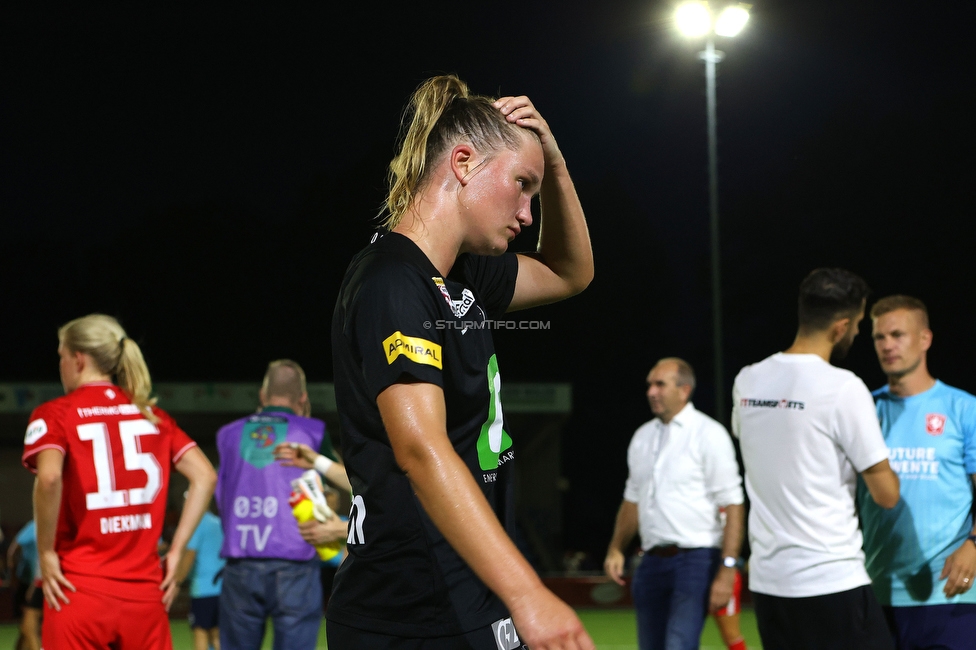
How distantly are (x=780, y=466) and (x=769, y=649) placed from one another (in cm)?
85

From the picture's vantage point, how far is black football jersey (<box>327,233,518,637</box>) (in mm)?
2031

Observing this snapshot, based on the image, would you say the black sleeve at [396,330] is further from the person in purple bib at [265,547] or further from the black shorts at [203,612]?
the black shorts at [203,612]

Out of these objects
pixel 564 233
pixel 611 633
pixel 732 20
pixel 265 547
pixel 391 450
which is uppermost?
pixel 732 20

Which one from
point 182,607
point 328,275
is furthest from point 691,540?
point 328,275

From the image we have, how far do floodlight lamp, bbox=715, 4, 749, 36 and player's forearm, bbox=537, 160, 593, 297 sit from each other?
42.7 ft

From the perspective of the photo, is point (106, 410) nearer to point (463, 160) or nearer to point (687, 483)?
point (463, 160)

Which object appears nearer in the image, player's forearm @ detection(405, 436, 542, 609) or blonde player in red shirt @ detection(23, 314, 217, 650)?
player's forearm @ detection(405, 436, 542, 609)

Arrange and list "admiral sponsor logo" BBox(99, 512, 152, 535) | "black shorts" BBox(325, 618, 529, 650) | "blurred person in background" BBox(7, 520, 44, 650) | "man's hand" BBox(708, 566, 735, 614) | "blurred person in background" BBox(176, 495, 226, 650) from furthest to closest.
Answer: "blurred person in background" BBox(176, 495, 226, 650)
"blurred person in background" BBox(7, 520, 44, 650)
"man's hand" BBox(708, 566, 735, 614)
"admiral sponsor logo" BBox(99, 512, 152, 535)
"black shorts" BBox(325, 618, 529, 650)

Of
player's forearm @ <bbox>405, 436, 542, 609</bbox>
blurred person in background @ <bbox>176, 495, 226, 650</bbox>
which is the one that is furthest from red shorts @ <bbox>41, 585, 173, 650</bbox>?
blurred person in background @ <bbox>176, 495, 226, 650</bbox>

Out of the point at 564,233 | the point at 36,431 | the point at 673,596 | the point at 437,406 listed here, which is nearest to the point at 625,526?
the point at 673,596

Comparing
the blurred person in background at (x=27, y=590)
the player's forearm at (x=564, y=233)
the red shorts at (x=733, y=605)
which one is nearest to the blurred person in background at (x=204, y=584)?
the blurred person in background at (x=27, y=590)

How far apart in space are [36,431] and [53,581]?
2.28 feet

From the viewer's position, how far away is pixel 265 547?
6.37 meters

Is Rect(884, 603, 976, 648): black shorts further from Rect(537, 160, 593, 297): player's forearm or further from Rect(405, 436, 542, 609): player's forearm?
Rect(405, 436, 542, 609): player's forearm
